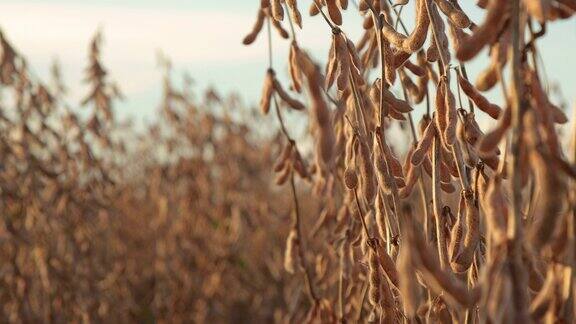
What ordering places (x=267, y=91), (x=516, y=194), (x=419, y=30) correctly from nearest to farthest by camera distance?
(x=516, y=194) < (x=419, y=30) < (x=267, y=91)

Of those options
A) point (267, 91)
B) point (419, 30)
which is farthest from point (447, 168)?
point (267, 91)

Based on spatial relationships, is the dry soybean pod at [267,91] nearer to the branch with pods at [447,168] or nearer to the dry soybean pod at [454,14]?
the branch with pods at [447,168]

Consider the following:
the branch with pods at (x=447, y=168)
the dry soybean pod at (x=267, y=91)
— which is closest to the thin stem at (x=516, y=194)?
the branch with pods at (x=447, y=168)

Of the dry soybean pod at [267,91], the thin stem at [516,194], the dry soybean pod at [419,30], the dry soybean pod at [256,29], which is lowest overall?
the thin stem at [516,194]

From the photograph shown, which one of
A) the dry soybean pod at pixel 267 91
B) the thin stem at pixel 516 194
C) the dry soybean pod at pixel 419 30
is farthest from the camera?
the dry soybean pod at pixel 267 91

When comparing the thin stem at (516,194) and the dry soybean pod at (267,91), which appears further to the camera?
the dry soybean pod at (267,91)

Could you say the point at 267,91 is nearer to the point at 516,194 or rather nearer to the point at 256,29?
the point at 256,29

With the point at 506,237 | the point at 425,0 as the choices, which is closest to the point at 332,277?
the point at 425,0

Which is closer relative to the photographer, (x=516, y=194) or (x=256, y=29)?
(x=516, y=194)

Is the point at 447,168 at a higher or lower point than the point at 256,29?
lower

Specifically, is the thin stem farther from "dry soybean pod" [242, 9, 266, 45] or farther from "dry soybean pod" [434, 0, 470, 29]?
"dry soybean pod" [242, 9, 266, 45]

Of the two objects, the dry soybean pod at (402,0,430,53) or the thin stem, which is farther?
the dry soybean pod at (402,0,430,53)

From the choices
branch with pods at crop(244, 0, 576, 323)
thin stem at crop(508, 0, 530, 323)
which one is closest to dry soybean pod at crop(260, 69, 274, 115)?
branch with pods at crop(244, 0, 576, 323)

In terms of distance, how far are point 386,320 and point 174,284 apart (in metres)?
3.85
